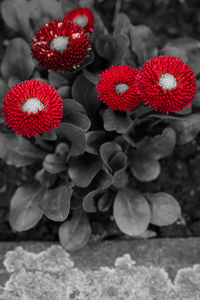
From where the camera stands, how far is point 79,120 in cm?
210

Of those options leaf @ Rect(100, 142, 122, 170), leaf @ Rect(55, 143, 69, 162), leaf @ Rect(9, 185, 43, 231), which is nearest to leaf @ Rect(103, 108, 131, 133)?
leaf @ Rect(100, 142, 122, 170)

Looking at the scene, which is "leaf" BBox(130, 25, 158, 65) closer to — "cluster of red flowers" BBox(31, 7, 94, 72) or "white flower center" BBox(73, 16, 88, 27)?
"white flower center" BBox(73, 16, 88, 27)

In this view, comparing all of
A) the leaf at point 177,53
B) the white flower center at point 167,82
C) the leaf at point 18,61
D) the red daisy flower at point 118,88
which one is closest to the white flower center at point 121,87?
the red daisy flower at point 118,88

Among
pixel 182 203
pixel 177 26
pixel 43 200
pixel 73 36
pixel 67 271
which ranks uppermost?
pixel 73 36

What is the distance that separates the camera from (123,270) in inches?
83.2

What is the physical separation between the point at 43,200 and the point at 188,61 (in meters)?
1.15

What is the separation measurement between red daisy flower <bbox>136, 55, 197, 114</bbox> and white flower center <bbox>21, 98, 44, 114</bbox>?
1.46ft

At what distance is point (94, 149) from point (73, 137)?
0.49 ft

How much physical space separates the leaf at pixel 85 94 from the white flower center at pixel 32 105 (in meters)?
0.51

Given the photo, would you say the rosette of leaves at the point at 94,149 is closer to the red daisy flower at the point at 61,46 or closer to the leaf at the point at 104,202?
the leaf at the point at 104,202

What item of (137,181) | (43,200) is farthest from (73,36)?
(137,181)

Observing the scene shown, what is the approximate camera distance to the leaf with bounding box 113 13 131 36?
95.8 inches

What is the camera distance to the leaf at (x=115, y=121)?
2.03m

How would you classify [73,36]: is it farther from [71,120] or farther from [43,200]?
[43,200]
